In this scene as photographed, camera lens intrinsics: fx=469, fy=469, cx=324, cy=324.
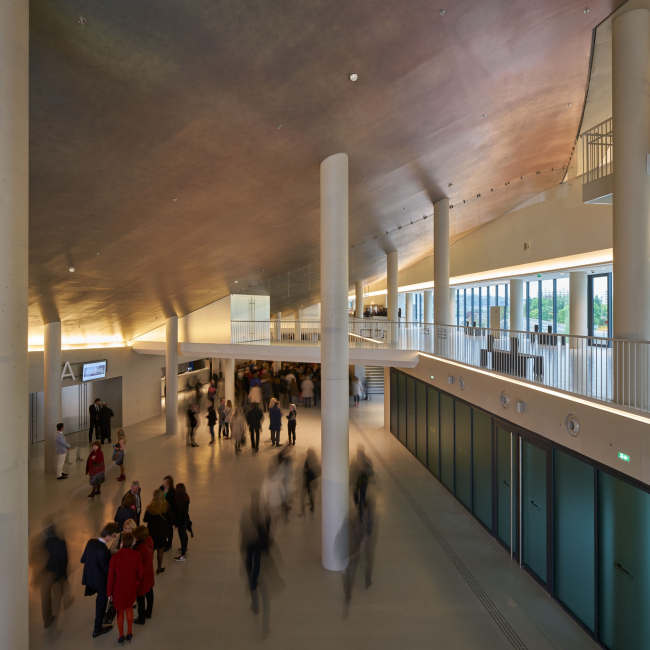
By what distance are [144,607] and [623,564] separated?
5523 mm

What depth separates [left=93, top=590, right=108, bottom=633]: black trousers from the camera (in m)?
5.35

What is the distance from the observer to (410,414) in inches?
542

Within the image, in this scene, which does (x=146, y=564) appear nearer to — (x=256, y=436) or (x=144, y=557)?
(x=144, y=557)

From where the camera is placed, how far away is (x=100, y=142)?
509cm

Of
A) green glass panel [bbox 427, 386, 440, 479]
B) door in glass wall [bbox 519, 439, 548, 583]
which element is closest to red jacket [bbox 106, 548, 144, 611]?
door in glass wall [bbox 519, 439, 548, 583]

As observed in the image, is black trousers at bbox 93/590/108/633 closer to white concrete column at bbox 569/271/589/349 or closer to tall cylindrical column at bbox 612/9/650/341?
tall cylindrical column at bbox 612/9/650/341

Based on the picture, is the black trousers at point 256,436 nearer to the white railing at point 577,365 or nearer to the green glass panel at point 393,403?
the green glass panel at point 393,403

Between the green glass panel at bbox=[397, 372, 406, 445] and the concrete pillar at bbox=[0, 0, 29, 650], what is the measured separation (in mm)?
12017

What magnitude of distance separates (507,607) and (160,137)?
7.26 metres

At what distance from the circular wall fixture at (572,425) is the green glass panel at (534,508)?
0.89 metres

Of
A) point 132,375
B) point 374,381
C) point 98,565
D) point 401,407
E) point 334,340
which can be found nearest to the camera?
point 98,565

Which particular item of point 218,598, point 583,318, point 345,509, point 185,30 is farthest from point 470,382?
point 583,318

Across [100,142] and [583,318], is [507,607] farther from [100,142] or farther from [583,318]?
[583,318]

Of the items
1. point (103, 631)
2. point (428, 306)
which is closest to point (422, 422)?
point (103, 631)
